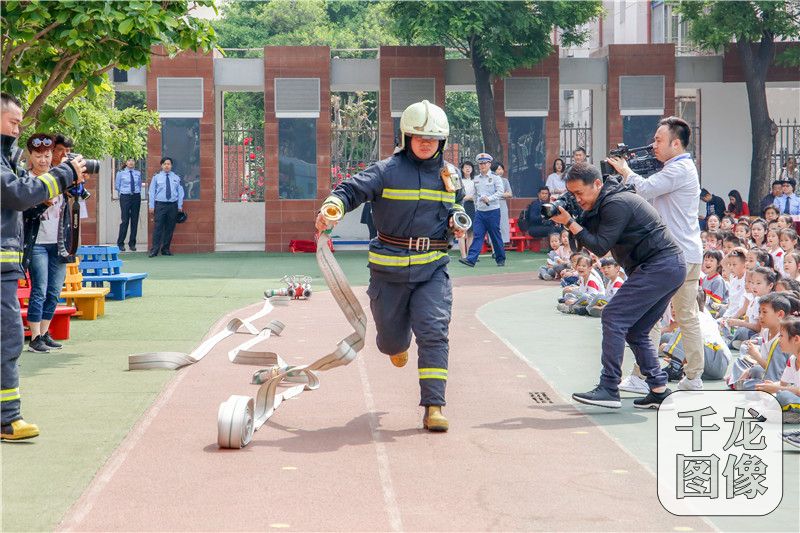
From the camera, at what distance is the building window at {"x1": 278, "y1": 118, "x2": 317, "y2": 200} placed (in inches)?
1162

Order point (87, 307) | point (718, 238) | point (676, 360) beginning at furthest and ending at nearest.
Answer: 1. point (718, 238)
2. point (87, 307)
3. point (676, 360)

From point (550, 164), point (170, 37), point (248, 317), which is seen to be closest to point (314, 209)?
point (550, 164)

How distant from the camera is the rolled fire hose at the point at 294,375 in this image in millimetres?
7377

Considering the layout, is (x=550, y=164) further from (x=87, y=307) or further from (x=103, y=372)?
(x=103, y=372)

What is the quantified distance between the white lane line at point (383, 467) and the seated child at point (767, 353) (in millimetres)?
2766

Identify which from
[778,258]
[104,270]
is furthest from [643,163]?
[104,270]

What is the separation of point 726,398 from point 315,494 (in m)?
3.90

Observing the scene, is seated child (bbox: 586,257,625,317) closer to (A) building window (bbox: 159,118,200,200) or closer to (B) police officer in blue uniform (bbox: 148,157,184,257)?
(B) police officer in blue uniform (bbox: 148,157,184,257)

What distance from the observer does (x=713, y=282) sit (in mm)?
13539

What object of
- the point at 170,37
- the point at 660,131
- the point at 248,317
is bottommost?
the point at 248,317

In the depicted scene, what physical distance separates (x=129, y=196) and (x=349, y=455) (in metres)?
21.9

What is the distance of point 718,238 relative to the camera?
635 inches

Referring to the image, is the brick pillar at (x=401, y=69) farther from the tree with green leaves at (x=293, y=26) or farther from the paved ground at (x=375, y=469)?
the tree with green leaves at (x=293, y=26)
